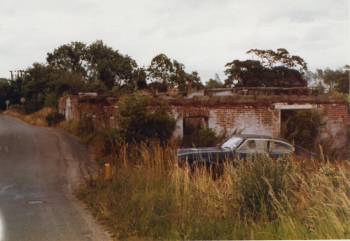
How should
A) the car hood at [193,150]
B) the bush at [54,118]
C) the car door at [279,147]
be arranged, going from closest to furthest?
the car door at [279,147] → the car hood at [193,150] → the bush at [54,118]

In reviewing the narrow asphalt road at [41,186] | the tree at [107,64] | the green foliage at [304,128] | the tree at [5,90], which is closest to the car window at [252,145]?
the green foliage at [304,128]

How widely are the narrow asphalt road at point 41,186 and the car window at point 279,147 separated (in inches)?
129

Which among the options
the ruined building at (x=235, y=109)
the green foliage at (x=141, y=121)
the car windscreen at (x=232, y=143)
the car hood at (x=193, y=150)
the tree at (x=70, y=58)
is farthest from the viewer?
the ruined building at (x=235, y=109)

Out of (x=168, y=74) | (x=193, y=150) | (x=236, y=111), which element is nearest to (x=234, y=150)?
(x=193, y=150)

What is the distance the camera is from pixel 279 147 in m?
7.22

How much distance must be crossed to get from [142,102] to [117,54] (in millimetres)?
3241

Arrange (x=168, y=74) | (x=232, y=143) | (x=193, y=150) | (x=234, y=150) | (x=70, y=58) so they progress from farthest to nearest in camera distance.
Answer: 1. (x=232, y=143)
2. (x=234, y=150)
3. (x=193, y=150)
4. (x=168, y=74)
5. (x=70, y=58)

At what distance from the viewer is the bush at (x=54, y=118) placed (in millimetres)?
11328

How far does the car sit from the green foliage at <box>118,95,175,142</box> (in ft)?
5.02

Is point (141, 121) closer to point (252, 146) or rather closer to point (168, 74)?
point (168, 74)

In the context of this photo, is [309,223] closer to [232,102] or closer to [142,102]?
[142,102]

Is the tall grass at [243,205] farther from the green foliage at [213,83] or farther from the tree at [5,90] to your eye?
the green foliage at [213,83]

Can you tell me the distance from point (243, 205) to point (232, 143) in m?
3.41

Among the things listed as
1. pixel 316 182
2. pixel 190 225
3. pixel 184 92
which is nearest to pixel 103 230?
pixel 190 225
